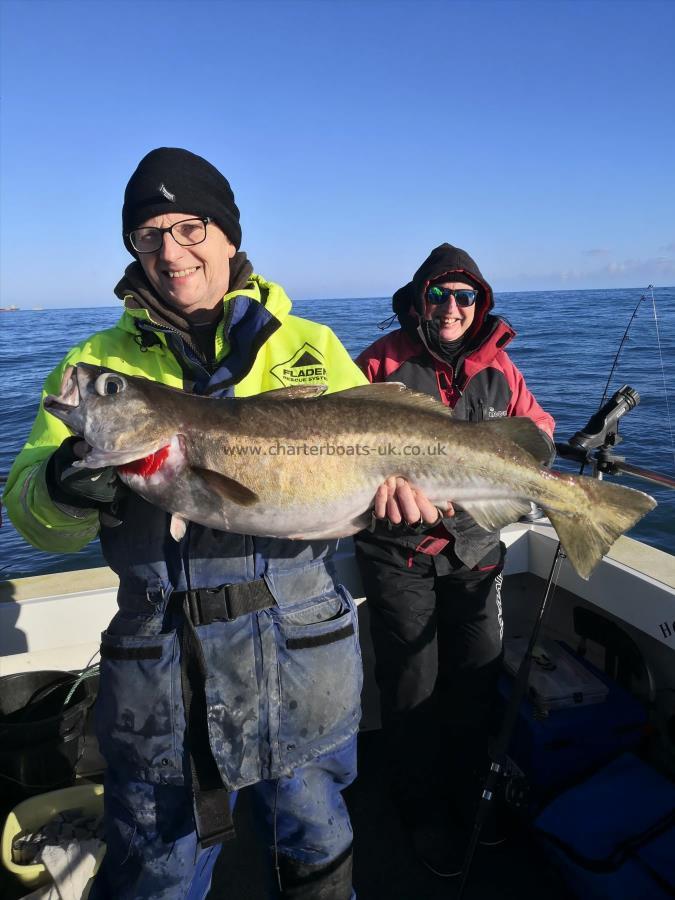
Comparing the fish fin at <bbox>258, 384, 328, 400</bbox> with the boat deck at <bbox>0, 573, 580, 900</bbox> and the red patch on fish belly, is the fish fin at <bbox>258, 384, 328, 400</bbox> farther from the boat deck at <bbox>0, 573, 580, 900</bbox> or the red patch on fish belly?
the boat deck at <bbox>0, 573, 580, 900</bbox>

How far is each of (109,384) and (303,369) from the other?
858 millimetres

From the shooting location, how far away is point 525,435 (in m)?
3.37

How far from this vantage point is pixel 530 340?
2828 centimetres

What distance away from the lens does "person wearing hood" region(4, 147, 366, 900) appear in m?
2.46

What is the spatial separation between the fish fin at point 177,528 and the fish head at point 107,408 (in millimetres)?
351

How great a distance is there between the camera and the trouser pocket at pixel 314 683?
252 centimetres

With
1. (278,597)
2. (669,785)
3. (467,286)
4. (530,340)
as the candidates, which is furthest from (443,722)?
(530,340)

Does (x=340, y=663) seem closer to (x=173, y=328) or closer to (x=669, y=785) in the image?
(x=173, y=328)

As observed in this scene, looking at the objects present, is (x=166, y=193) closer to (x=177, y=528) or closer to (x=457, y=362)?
(x=177, y=528)

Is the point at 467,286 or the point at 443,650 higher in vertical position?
the point at 467,286

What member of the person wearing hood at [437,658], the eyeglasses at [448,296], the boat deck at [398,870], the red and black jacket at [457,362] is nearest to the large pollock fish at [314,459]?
the person wearing hood at [437,658]

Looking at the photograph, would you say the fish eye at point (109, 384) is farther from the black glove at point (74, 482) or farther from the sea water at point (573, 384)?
the sea water at point (573, 384)

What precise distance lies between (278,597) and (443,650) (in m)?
2.11

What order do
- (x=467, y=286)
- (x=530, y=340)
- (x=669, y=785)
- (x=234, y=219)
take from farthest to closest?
(x=530, y=340) < (x=467, y=286) < (x=669, y=785) < (x=234, y=219)
